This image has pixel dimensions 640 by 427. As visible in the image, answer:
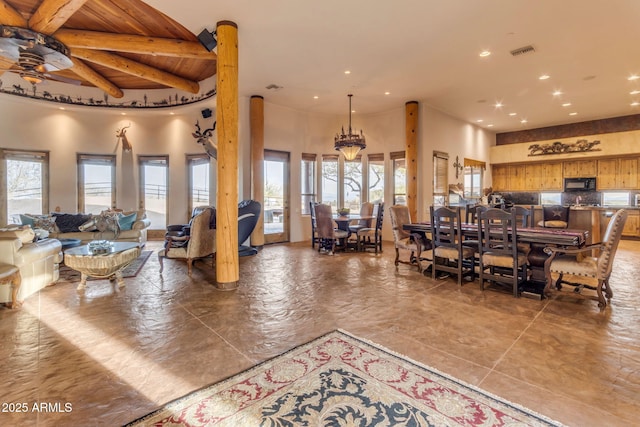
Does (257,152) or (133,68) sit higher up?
(133,68)

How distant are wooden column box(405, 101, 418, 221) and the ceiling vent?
268 centimetres

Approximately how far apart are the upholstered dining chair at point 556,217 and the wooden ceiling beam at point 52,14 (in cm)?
824

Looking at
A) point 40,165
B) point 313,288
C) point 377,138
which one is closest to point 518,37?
point 377,138

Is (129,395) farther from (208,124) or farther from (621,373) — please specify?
(208,124)

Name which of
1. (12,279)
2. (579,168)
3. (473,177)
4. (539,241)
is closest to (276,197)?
(12,279)

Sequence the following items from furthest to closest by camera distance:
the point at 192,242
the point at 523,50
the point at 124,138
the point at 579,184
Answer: the point at 579,184, the point at 124,138, the point at 523,50, the point at 192,242

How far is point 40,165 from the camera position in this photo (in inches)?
305

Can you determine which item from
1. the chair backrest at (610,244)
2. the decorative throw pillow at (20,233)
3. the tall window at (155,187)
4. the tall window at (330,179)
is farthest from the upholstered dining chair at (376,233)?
the tall window at (155,187)

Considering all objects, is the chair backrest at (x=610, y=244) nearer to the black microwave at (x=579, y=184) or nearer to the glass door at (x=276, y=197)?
the glass door at (x=276, y=197)

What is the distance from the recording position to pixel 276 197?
8.00m

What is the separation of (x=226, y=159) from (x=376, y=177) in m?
5.50

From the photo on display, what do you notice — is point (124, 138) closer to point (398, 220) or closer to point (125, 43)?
point (125, 43)

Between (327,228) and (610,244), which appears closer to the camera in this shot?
(610,244)

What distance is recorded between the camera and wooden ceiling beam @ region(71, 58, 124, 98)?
6152 millimetres
